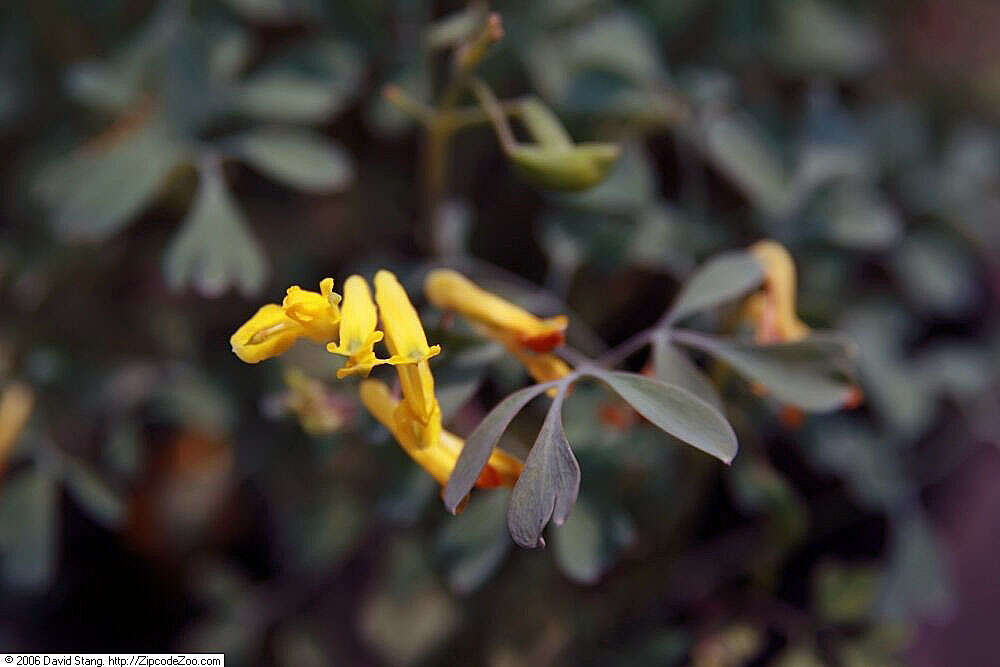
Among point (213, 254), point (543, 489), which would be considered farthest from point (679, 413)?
point (213, 254)

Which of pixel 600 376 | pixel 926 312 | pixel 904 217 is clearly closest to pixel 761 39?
pixel 904 217

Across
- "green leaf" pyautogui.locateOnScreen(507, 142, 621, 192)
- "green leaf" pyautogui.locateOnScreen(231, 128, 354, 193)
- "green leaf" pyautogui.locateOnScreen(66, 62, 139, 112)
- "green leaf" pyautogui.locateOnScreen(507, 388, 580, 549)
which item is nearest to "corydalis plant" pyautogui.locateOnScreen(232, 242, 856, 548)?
"green leaf" pyautogui.locateOnScreen(507, 388, 580, 549)

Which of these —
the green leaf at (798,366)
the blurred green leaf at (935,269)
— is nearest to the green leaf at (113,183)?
the green leaf at (798,366)

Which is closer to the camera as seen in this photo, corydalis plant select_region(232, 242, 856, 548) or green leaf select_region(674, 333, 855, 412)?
corydalis plant select_region(232, 242, 856, 548)

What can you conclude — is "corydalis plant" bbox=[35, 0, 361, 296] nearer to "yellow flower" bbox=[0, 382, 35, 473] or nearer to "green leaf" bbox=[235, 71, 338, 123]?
"green leaf" bbox=[235, 71, 338, 123]

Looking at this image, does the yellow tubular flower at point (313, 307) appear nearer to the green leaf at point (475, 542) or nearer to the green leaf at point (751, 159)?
the green leaf at point (475, 542)

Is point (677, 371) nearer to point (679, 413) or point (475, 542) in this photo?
point (679, 413)

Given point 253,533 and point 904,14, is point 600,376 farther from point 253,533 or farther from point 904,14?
point 904,14
